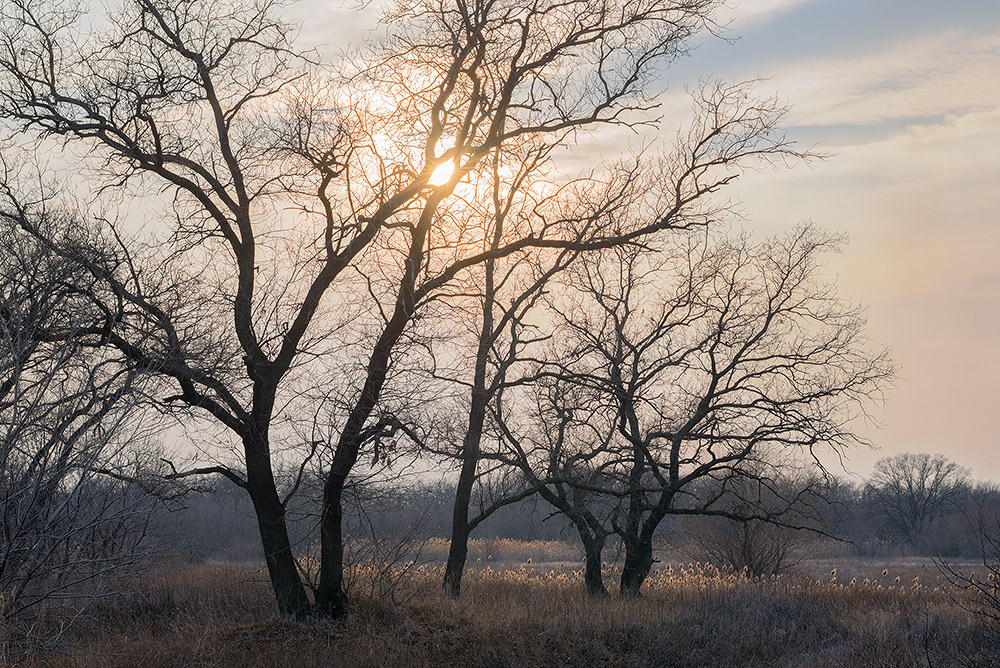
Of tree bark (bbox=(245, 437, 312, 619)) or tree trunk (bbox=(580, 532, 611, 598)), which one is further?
tree trunk (bbox=(580, 532, 611, 598))

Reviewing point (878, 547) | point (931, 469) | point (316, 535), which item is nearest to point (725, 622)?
point (316, 535)

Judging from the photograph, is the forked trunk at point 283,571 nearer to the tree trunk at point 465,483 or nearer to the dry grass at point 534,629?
the dry grass at point 534,629

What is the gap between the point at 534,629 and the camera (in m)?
13.8

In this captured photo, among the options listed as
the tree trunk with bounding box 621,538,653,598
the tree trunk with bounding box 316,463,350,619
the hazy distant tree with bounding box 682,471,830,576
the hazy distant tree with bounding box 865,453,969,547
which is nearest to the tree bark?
the tree trunk with bounding box 316,463,350,619

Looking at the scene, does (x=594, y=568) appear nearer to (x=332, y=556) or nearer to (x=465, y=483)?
(x=465, y=483)

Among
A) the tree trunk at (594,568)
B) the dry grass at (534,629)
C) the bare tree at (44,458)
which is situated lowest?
the dry grass at (534,629)

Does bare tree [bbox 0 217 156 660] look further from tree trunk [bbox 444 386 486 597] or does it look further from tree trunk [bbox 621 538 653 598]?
tree trunk [bbox 621 538 653 598]

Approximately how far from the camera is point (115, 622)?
1636cm

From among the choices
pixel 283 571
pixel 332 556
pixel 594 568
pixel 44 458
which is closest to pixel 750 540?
pixel 594 568

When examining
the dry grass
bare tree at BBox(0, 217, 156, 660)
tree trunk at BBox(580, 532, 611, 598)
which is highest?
bare tree at BBox(0, 217, 156, 660)

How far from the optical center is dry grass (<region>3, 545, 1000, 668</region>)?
12406 millimetres

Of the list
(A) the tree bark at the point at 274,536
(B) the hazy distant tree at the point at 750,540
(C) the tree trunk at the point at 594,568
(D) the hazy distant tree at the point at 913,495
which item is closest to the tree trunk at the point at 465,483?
(C) the tree trunk at the point at 594,568

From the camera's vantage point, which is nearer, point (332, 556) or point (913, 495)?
point (332, 556)

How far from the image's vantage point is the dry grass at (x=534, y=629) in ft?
40.7
